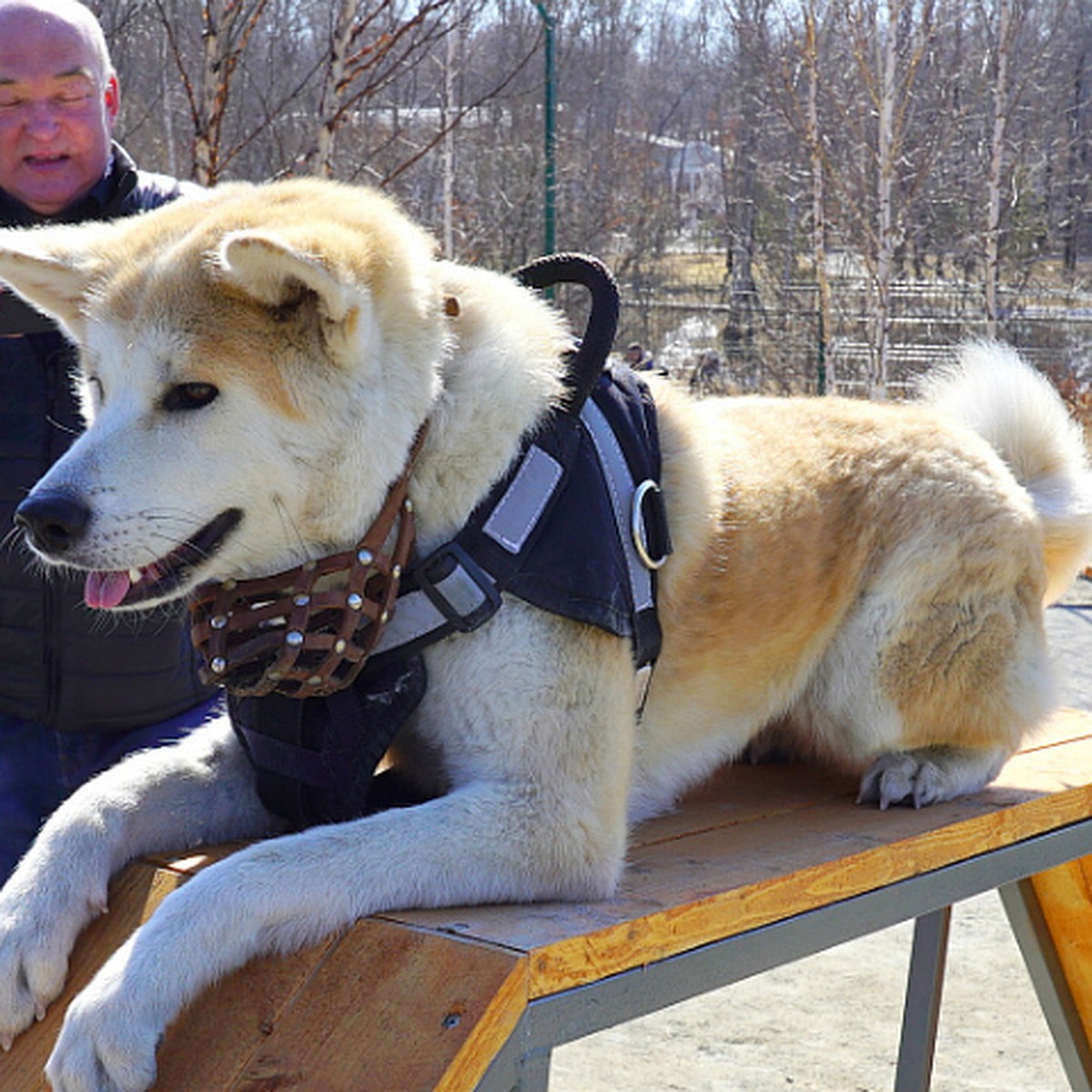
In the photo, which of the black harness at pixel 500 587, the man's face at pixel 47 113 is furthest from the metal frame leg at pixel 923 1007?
the man's face at pixel 47 113

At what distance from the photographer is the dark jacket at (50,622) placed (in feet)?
8.73

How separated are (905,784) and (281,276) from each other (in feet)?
4.67

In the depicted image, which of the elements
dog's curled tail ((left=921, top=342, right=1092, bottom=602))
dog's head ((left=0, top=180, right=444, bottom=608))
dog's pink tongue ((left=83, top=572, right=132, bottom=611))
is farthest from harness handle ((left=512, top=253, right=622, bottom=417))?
dog's curled tail ((left=921, top=342, right=1092, bottom=602))

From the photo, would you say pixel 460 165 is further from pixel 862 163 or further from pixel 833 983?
pixel 833 983

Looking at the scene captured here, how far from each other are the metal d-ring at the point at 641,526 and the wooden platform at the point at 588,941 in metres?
0.45

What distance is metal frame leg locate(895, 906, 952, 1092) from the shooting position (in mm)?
3113

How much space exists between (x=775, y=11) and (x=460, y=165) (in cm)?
420

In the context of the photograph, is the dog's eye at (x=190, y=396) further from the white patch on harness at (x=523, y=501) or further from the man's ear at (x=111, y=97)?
the man's ear at (x=111, y=97)

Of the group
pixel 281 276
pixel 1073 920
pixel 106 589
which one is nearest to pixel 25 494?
pixel 106 589

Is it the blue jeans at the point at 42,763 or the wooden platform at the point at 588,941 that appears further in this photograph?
the blue jeans at the point at 42,763

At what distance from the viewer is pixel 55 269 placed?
2002 mm

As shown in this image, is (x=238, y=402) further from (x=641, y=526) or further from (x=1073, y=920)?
(x=1073, y=920)

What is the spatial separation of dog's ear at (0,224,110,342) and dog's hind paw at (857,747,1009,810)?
1516 millimetres

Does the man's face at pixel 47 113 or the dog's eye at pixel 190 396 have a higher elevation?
the man's face at pixel 47 113
